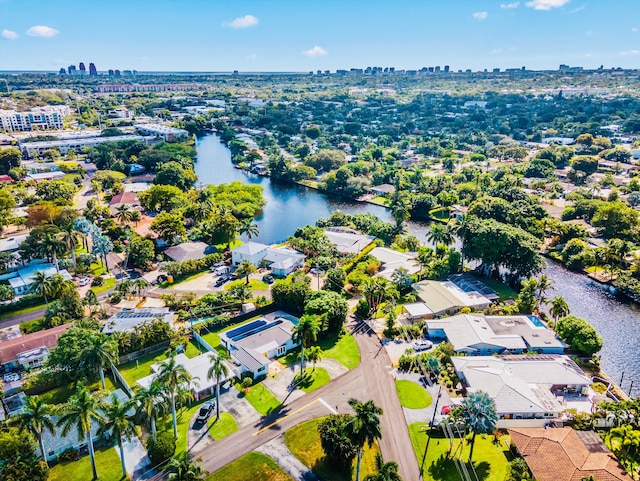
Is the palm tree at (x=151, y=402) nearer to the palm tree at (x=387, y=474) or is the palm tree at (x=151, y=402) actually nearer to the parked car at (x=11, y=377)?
the palm tree at (x=387, y=474)

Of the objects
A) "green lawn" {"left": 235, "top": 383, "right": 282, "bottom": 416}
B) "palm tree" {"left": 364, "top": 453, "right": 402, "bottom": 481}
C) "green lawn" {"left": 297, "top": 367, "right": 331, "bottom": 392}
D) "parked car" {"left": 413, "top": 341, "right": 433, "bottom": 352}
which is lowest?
"green lawn" {"left": 235, "top": 383, "right": 282, "bottom": 416}

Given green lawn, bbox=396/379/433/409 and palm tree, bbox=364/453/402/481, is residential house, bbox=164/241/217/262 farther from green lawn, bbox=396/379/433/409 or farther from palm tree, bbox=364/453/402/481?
palm tree, bbox=364/453/402/481

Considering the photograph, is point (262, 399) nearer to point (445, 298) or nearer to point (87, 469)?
point (87, 469)

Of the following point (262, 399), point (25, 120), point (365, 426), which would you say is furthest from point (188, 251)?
point (25, 120)

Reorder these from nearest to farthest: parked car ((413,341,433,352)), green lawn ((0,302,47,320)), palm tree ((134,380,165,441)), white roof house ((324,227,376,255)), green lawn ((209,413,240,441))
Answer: palm tree ((134,380,165,441)) < green lawn ((209,413,240,441)) < parked car ((413,341,433,352)) < green lawn ((0,302,47,320)) < white roof house ((324,227,376,255))

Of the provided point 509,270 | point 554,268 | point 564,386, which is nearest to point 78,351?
point 564,386

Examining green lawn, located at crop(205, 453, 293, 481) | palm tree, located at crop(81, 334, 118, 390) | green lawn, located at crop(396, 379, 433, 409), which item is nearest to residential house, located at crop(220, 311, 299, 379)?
green lawn, located at crop(205, 453, 293, 481)
